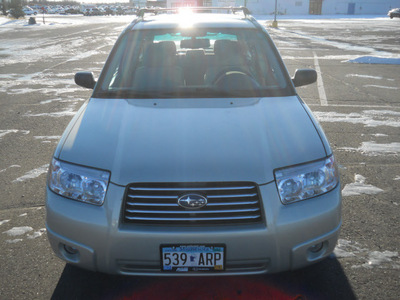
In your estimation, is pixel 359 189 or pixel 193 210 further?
pixel 359 189

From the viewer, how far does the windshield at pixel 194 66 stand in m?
3.38

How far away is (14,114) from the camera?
726 centimetres

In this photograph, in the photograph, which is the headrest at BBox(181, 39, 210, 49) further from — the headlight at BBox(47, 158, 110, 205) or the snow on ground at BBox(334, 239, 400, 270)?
the snow on ground at BBox(334, 239, 400, 270)

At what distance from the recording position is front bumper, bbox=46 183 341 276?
2.22 meters

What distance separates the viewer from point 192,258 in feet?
7.43

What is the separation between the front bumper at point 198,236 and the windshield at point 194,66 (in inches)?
48.7

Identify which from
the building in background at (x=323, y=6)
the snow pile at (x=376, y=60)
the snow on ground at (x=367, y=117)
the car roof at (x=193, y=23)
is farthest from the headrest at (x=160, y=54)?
the building in background at (x=323, y=6)

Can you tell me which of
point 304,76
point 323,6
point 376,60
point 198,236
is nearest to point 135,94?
point 198,236

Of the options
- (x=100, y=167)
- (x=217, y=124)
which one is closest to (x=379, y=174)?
(x=217, y=124)

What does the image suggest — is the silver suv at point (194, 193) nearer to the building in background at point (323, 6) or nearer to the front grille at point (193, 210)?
the front grille at point (193, 210)

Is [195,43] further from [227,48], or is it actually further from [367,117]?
[367,117]

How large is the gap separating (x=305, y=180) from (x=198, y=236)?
2.37 feet

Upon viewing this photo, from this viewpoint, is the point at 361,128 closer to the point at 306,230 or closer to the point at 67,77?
the point at 306,230

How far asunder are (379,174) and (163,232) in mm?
3302
